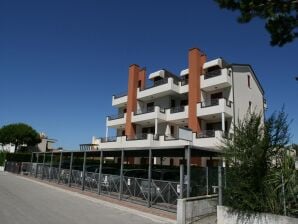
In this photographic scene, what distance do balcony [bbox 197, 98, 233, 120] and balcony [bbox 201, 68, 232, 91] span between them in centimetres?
153

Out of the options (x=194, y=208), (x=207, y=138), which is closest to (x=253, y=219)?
(x=194, y=208)

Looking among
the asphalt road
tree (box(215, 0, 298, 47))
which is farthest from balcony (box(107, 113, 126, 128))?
tree (box(215, 0, 298, 47))

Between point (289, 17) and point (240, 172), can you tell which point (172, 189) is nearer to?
point (240, 172)

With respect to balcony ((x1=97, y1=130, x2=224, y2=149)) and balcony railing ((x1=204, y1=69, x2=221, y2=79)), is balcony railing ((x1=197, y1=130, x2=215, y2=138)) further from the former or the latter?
balcony railing ((x1=204, y1=69, x2=221, y2=79))

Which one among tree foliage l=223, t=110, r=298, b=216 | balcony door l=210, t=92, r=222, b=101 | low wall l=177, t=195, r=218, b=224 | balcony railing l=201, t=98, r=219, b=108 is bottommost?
low wall l=177, t=195, r=218, b=224

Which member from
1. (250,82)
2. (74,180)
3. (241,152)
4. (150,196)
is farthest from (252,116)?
(250,82)

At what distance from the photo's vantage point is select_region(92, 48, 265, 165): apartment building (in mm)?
30453

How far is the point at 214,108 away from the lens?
29922 millimetres

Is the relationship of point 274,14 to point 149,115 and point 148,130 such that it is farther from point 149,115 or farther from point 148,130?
point 148,130

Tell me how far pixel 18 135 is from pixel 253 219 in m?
60.6

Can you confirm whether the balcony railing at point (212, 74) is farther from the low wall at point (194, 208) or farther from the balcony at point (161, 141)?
the low wall at point (194, 208)

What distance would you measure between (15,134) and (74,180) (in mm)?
44477

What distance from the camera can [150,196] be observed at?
50.4 feet

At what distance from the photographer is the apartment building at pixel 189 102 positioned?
1199 inches
